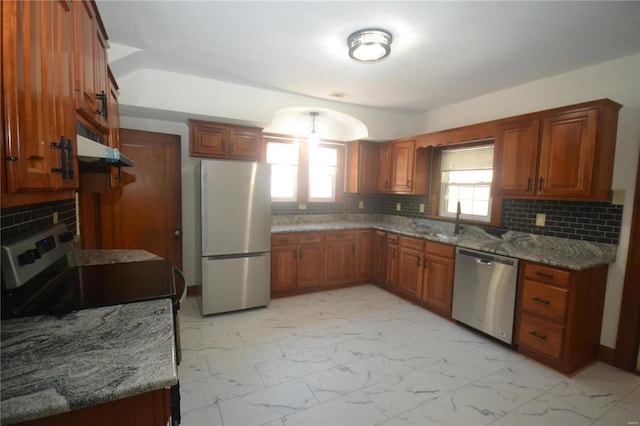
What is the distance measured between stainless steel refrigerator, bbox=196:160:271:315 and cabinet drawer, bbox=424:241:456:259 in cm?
192

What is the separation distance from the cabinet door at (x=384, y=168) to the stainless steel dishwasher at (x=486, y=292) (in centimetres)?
161

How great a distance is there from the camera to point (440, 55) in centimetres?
243

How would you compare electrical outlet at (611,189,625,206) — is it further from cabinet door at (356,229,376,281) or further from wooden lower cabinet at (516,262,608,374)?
cabinet door at (356,229,376,281)

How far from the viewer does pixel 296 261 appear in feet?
12.6

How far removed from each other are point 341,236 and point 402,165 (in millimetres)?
1342

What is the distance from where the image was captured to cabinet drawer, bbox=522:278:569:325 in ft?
7.63


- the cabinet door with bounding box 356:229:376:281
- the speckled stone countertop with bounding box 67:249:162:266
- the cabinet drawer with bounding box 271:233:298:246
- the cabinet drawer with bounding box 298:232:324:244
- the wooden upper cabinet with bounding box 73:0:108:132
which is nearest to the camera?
the wooden upper cabinet with bounding box 73:0:108:132

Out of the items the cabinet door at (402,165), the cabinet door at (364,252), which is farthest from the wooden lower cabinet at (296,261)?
the cabinet door at (402,165)

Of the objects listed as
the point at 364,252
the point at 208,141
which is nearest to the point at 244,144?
the point at 208,141

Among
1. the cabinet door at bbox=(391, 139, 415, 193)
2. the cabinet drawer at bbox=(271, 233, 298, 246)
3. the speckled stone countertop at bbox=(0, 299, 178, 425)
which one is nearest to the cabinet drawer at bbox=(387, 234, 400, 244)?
the cabinet door at bbox=(391, 139, 415, 193)

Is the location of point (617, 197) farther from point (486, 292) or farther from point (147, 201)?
point (147, 201)

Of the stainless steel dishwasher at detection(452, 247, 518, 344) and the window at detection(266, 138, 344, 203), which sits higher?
the window at detection(266, 138, 344, 203)

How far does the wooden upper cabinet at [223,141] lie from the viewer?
3.23 m

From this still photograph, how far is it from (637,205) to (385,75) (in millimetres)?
2390
